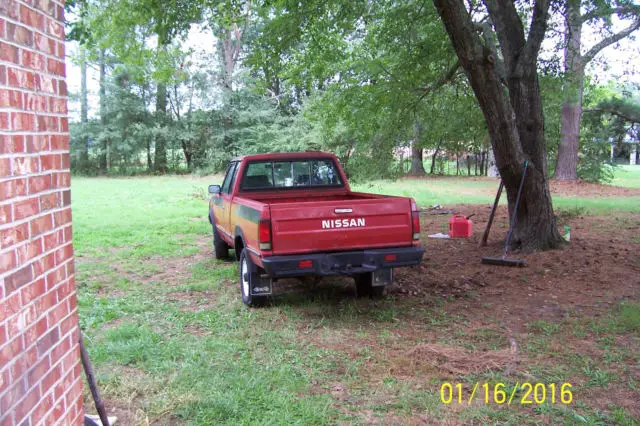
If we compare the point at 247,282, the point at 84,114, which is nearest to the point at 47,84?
the point at 247,282

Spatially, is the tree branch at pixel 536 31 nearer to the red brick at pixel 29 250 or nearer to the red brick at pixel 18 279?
the red brick at pixel 29 250

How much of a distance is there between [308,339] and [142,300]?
2.57 m

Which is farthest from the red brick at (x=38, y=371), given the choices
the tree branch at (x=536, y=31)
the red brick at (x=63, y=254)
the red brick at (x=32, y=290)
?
the tree branch at (x=536, y=31)

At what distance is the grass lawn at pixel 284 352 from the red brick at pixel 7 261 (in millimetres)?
1944

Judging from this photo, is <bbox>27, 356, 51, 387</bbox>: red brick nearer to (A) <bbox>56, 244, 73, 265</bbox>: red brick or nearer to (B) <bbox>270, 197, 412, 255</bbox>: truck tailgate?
(A) <bbox>56, 244, 73, 265</bbox>: red brick

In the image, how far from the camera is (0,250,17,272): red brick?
1.98 meters

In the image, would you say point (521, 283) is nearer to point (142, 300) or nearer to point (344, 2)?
point (142, 300)

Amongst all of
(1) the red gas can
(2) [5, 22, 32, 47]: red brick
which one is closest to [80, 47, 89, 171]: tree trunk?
(1) the red gas can

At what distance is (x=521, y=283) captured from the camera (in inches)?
285

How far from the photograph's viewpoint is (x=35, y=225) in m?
2.25

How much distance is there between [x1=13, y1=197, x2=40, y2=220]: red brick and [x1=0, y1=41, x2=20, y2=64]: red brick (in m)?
0.54

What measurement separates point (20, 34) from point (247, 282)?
4.54m

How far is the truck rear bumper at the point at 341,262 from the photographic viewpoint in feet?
18.1

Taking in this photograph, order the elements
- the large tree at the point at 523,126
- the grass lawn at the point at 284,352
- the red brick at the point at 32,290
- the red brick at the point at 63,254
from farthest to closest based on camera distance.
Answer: the large tree at the point at 523,126 → the grass lawn at the point at 284,352 → the red brick at the point at 63,254 → the red brick at the point at 32,290
